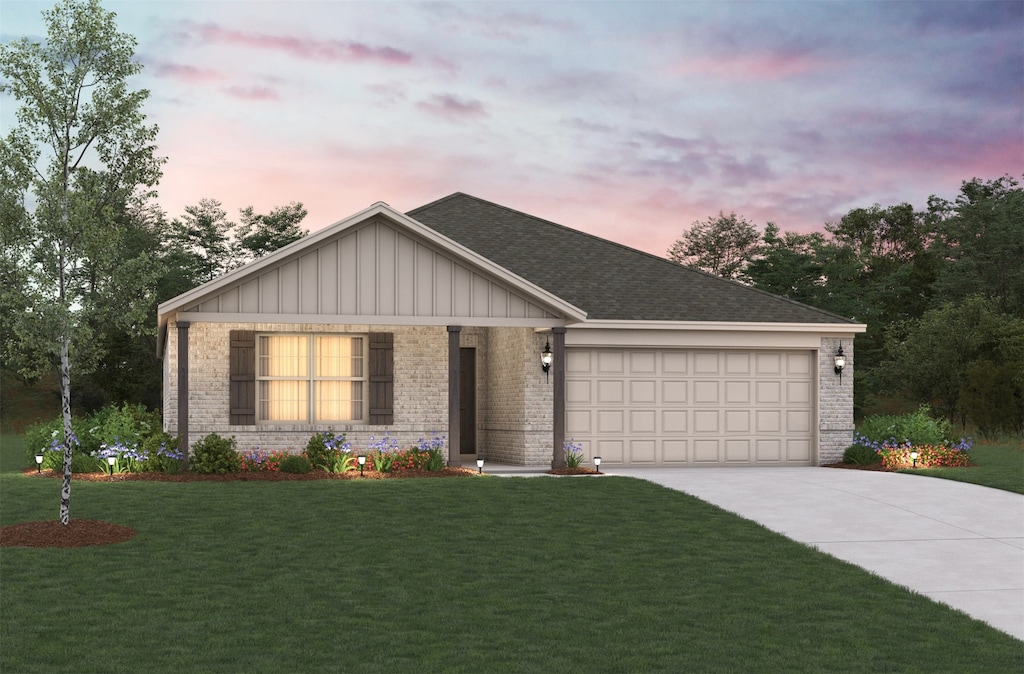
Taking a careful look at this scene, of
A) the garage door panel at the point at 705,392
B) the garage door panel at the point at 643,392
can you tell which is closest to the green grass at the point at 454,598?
the garage door panel at the point at 643,392

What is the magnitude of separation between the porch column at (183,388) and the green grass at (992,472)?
13.2 metres

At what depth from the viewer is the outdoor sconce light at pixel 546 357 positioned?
20.6 m

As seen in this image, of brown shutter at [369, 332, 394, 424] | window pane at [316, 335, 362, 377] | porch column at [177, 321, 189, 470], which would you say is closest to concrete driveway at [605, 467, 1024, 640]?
brown shutter at [369, 332, 394, 424]

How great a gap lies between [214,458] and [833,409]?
12.6 meters

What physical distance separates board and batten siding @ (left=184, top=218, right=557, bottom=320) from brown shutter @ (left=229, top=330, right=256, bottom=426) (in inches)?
57.7

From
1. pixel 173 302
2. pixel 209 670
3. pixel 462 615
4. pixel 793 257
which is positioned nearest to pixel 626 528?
pixel 462 615

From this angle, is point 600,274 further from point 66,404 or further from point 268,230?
point 268,230

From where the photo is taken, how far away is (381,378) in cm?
2028

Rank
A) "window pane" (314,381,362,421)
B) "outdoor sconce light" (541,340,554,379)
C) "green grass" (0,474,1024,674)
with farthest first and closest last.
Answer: "outdoor sconce light" (541,340,554,379) → "window pane" (314,381,362,421) → "green grass" (0,474,1024,674)

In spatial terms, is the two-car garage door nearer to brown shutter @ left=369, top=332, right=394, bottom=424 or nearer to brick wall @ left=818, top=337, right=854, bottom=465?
brick wall @ left=818, top=337, right=854, bottom=465

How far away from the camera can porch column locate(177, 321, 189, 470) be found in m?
18.0

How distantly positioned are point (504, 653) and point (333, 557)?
386 centimetres

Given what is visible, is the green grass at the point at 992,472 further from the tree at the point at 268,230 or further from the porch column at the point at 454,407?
the tree at the point at 268,230

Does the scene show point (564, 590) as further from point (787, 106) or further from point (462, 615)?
point (787, 106)
